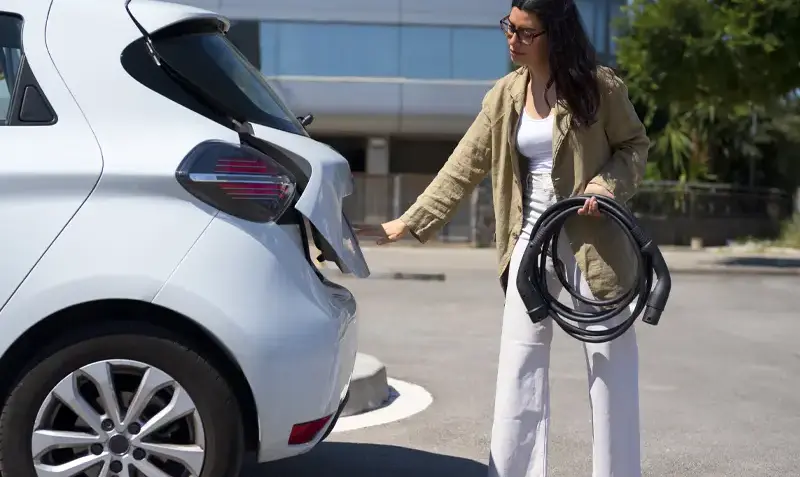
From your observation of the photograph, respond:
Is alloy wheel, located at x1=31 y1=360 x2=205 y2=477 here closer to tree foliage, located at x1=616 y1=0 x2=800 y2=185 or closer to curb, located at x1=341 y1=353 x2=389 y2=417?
curb, located at x1=341 y1=353 x2=389 y2=417

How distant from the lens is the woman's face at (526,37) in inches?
136

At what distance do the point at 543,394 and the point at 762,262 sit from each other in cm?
1750

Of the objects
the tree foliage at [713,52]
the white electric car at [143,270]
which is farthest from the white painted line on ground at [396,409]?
the tree foliage at [713,52]

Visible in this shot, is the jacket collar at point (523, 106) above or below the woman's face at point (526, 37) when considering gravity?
below

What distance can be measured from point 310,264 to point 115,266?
2.02 ft

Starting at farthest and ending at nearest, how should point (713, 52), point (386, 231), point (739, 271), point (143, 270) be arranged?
1. point (713, 52)
2. point (739, 271)
3. point (386, 231)
4. point (143, 270)

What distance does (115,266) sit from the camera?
9.86ft

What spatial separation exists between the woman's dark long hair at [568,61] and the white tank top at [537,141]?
125 mm

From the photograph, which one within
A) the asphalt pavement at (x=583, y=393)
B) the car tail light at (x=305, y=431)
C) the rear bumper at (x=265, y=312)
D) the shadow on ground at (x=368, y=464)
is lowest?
the asphalt pavement at (x=583, y=393)

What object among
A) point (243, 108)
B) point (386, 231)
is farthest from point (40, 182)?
point (386, 231)

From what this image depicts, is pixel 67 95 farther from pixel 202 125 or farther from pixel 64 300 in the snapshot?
pixel 64 300

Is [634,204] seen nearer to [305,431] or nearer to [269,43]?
[269,43]

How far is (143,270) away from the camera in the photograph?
301 centimetres

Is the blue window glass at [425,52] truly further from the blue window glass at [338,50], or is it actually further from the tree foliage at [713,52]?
the tree foliage at [713,52]
